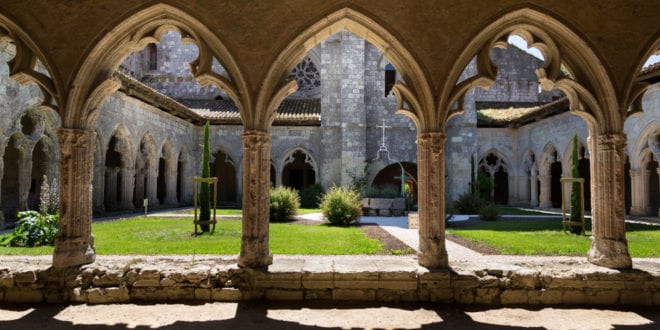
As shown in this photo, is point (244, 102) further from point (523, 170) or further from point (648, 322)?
point (523, 170)

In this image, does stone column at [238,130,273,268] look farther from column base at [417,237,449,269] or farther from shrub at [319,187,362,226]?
Answer: shrub at [319,187,362,226]

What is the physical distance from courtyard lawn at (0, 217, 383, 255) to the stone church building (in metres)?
4.55

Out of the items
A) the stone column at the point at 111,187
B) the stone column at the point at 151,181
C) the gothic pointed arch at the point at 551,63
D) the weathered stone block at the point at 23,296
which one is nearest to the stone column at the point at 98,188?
the stone column at the point at 111,187

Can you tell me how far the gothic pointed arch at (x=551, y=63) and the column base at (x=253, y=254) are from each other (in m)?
2.58

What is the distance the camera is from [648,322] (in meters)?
3.94

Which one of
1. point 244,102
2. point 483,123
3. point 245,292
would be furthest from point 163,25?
point 483,123

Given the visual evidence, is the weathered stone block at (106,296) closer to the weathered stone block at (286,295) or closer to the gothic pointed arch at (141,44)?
the weathered stone block at (286,295)

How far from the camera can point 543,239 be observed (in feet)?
27.9

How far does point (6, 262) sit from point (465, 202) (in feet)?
45.9

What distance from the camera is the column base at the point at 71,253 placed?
4594 mm

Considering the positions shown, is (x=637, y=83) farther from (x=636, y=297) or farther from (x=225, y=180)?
(x=225, y=180)

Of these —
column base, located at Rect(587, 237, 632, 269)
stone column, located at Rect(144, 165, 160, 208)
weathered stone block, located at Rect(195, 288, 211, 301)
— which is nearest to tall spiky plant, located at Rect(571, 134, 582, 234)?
column base, located at Rect(587, 237, 632, 269)

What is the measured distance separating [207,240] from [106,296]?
366 cm

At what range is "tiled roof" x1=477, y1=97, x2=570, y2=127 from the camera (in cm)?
1619
